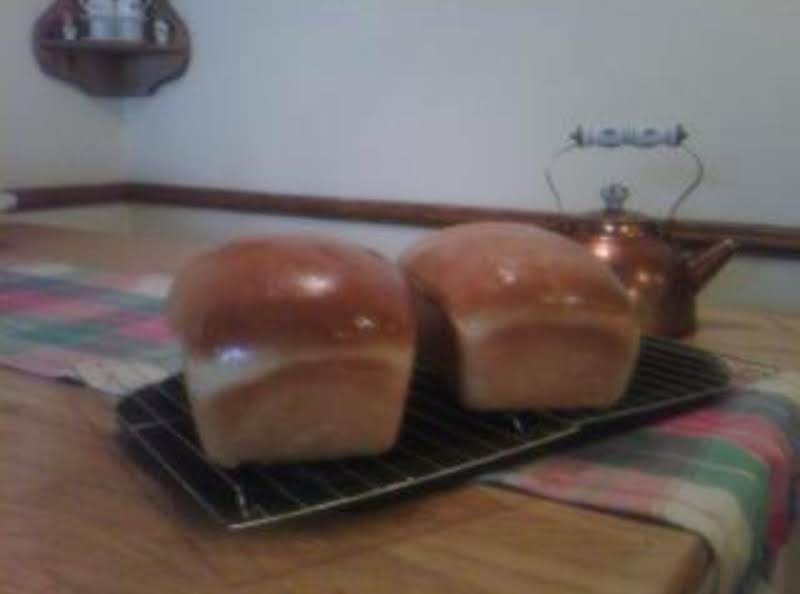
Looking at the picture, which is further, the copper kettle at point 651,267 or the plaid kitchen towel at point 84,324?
the copper kettle at point 651,267

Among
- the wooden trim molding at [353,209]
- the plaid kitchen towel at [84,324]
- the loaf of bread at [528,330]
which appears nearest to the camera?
the loaf of bread at [528,330]

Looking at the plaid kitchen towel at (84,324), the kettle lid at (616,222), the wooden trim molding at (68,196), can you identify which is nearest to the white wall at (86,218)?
the wooden trim molding at (68,196)

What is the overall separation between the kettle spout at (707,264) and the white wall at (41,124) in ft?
4.11

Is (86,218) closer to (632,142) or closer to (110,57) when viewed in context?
(110,57)

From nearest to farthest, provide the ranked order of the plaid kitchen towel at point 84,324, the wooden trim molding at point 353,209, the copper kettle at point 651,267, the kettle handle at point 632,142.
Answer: the plaid kitchen towel at point 84,324 < the copper kettle at point 651,267 < the kettle handle at point 632,142 < the wooden trim molding at point 353,209

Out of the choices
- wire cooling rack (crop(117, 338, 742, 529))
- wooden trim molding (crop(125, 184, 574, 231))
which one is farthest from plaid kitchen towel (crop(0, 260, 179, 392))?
wooden trim molding (crop(125, 184, 574, 231))

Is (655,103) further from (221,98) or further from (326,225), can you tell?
(221,98)

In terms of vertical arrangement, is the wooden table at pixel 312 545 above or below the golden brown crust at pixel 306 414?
below

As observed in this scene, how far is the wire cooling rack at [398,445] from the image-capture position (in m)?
0.38

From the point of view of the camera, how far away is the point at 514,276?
51 centimetres

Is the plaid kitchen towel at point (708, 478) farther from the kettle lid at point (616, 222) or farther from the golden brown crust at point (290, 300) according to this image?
the kettle lid at point (616, 222)

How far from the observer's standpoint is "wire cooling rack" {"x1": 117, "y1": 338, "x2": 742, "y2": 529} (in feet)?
1.26

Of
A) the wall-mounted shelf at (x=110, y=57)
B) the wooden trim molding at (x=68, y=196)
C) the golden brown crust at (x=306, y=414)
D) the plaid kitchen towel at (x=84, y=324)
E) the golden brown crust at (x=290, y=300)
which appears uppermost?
the wall-mounted shelf at (x=110, y=57)

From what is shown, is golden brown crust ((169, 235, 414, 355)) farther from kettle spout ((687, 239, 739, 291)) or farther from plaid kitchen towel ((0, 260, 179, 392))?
kettle spout ((687, 239, 739, 291))
